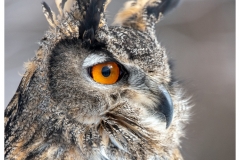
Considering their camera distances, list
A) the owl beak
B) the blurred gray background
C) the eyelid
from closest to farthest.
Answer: the eyelid, the owl beak, the blurred gray background

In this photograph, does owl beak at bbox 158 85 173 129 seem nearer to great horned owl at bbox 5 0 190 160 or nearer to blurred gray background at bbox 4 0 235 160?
great horned owl at bbox 5 0 190 160

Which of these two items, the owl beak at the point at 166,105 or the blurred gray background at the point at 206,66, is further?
the blurred gray background at the point at 206,66

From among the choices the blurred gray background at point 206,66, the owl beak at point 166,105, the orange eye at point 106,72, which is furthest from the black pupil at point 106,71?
the blurred gray background at point 206,66

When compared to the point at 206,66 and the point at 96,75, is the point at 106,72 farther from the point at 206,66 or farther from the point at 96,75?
the point at 206,66

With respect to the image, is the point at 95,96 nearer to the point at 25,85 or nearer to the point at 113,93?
the point at 113,93

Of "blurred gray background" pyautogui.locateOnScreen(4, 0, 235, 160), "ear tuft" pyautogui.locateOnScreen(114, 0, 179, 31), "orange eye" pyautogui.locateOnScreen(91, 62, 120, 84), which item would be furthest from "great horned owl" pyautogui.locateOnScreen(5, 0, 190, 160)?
"blurred gray background" pyautogui.locateOnScreen(4, 0, 235, 160)

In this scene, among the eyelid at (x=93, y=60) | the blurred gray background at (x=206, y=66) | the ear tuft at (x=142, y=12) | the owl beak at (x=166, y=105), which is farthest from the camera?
the blurred gray background at (x=206, y=66)

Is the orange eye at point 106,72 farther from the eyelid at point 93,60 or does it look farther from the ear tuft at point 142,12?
the ear tuft at point 142,12
